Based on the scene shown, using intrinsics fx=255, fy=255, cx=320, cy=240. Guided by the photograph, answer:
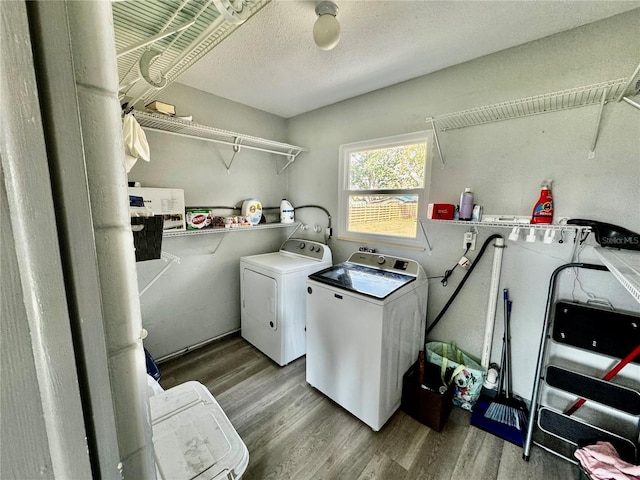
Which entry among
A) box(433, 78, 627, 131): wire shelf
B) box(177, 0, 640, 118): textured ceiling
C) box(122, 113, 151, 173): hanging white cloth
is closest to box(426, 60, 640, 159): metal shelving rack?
box(433, 78, 627, 131): wire shelf

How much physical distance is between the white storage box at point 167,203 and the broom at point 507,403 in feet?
8.77

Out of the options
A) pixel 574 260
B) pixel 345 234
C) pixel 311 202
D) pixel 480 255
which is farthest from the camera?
pixel 311 202

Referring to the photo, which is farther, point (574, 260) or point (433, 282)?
point (433, 282)

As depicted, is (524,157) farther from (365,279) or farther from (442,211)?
(365,279)

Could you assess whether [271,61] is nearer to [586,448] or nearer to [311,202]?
[311,202]

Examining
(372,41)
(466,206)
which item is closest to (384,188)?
(466,206)

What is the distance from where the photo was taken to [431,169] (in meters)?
2.14

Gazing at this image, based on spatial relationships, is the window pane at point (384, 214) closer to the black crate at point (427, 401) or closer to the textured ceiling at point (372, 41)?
the textured ceiling at point (372, 41)

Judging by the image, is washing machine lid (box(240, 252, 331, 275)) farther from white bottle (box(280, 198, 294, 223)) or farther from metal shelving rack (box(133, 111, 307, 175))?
metal shelving rack (box(133, 111, 307, 175))

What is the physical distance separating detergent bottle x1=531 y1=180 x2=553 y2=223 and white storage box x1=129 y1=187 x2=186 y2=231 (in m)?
2.67

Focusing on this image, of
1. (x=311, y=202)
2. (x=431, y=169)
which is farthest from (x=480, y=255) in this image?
(x=311, y=202)

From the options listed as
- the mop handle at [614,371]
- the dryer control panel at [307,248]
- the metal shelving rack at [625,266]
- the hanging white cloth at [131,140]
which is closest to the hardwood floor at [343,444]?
the mop handle at [614,371]

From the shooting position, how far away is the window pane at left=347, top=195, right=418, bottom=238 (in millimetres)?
2334

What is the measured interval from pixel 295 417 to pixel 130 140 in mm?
2052
